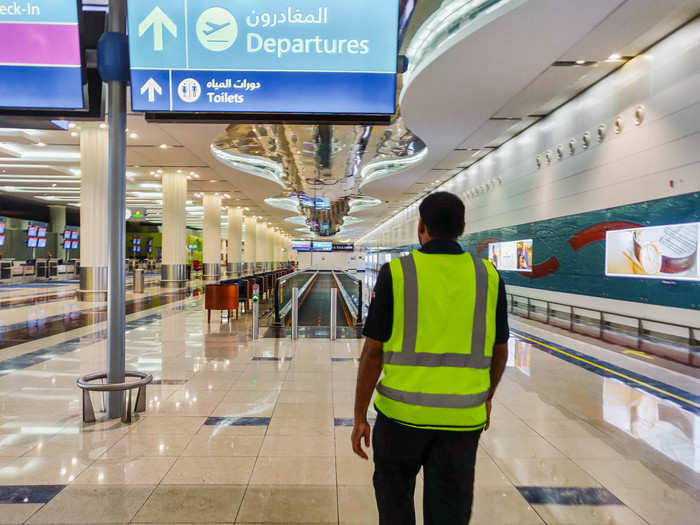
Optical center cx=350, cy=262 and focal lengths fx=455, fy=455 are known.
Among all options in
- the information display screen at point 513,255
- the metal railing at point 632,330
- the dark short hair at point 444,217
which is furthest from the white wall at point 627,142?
the dark short hair at point 444,217

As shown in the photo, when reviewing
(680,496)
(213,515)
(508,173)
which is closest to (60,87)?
(213,515)

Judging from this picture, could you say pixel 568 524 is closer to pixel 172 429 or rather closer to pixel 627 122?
pixel 172 429

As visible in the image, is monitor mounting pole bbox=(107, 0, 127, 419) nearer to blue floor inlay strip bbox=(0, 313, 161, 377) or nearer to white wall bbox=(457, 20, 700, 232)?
blue floor inlay strip bbox=(0, 313, 161, 377)

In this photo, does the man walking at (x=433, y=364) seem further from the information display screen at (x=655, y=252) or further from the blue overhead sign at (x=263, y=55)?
the information display screen at (x=655, y=252)

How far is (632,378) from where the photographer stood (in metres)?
6.15

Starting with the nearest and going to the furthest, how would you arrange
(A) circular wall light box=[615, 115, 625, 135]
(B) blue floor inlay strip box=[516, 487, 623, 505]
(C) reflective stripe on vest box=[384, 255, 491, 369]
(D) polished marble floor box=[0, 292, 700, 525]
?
(C) reflective stripe on vest box=[384, 255, 491, 369], (D) polished marble floor box=[0, 292, 700, 525], (B) blue floor inlay strip box=[516, 487, 623, 505], (A) circular wall light box=[615, 115, 625, 135]

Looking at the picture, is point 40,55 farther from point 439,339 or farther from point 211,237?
point 211,237

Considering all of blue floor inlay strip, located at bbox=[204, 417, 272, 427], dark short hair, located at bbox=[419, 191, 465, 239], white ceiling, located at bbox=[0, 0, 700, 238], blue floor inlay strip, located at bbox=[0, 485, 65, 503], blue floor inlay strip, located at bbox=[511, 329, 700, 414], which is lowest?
blue floor inlay strip, located at bbox=[511, 329, 700, 414]

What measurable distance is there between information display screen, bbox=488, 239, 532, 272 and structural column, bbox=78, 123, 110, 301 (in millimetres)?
14164

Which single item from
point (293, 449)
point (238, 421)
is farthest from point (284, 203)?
point (293, 449)

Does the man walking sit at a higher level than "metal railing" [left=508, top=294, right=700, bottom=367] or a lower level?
higher

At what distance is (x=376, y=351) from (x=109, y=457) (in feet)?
9.24

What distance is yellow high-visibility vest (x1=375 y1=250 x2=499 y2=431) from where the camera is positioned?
161cm

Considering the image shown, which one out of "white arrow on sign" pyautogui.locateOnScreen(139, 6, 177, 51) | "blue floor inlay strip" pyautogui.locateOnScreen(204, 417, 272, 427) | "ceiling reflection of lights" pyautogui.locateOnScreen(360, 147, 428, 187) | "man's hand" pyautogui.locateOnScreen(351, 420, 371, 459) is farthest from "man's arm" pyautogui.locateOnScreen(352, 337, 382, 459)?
"ceiling reflection of lights" pyautogui.locateOnScreen(360, 147, 428, 187)
